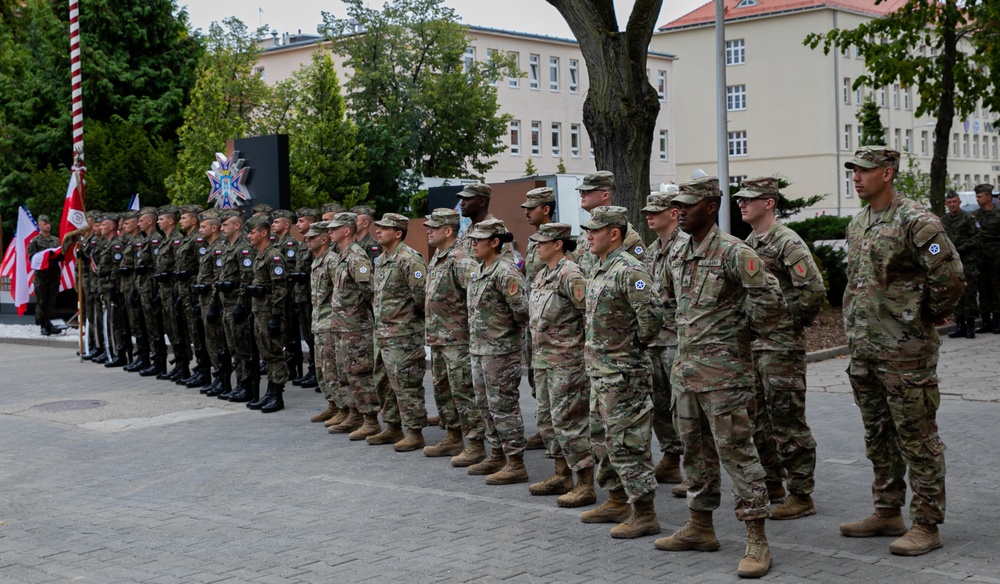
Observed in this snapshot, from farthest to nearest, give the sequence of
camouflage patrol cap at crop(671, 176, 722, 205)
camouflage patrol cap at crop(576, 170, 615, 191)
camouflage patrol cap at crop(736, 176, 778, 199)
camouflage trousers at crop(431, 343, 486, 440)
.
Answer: camouflage trousers at crop(431, 343, 486, 440) < camouflage patrol cap at crop(576, 170, 615, 191) < camouflage patrol cap at crop(736, 176, 778, 199) < camouflage patrol cap at crop(671, 176, 722, 205)

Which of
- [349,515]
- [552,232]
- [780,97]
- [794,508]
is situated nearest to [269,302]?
[349,515]

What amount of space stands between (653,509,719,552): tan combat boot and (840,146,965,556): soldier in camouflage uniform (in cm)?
88

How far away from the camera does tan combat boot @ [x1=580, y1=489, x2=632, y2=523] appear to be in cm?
770

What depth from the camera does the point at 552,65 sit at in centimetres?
6650

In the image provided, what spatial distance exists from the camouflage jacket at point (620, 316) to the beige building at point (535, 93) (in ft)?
180

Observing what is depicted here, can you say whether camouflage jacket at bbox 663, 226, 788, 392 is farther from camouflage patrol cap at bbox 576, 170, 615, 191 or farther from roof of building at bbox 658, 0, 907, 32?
roof of building at bbox 658, 0, 907, 32

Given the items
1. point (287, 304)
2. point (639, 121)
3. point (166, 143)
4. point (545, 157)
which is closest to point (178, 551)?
point (287, 304)

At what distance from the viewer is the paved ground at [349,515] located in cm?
667

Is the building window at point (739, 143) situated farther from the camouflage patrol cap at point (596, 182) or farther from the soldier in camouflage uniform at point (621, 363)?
the soldier in camouflage uniform at point (621, 363)

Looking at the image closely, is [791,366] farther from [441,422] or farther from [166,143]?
[166,143]

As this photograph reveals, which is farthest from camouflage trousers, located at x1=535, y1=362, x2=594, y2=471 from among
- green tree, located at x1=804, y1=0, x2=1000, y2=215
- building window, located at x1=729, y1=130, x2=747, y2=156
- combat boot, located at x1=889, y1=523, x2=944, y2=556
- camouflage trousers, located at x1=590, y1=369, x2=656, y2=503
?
building window, located at x1=729, y1=130, x2=747, y2=156

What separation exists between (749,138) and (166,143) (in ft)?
169

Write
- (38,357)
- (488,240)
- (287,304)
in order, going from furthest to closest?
1. (38,357)
2. (287,304)
3. (488,240)

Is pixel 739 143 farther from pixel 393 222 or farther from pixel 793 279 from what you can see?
pixel 793 279
